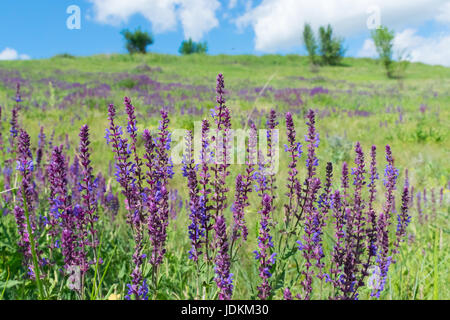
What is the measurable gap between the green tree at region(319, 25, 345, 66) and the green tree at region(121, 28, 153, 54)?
36536 mm

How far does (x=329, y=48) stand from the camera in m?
63.5


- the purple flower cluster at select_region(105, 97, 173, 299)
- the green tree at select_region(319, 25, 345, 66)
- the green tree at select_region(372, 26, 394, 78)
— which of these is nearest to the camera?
the purple flower cluster at select_region(105, 97, 173, 299)

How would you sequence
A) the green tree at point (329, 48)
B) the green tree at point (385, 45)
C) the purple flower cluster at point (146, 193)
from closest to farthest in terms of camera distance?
the purple flower cluster at point (146, 193) → the green tree at point (385, 45) → the green tree at point (329, 48)

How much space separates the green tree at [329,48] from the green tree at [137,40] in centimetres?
3654

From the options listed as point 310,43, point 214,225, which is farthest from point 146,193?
point 310,43

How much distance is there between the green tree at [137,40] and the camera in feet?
219

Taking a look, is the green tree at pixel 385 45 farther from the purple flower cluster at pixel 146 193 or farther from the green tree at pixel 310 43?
the purple flower cluster at pixel 146 193

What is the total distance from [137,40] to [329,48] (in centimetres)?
4022

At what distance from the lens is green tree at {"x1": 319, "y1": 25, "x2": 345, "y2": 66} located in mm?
62812

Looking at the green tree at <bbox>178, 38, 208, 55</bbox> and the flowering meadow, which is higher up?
the green tree at <bbox>178, 38, 208, 55</bbox>

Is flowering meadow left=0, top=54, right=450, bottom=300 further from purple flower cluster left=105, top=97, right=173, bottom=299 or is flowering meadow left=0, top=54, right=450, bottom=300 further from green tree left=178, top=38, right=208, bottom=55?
green tree left=178, top=38, right=208, bottom=55

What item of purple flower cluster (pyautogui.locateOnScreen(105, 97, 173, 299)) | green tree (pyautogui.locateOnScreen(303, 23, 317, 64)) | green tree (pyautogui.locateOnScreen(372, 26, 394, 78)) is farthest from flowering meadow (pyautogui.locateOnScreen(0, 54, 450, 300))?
green tree (pyautogui.locateOnScreen(303, 23, 317, 64))

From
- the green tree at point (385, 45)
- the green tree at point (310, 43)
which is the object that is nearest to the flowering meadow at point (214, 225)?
the green tree at point (385, 45)

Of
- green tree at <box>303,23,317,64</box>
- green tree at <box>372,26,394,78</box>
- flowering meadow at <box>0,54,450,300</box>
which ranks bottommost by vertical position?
flowering meadow at <box>0,54,450,300</box>
